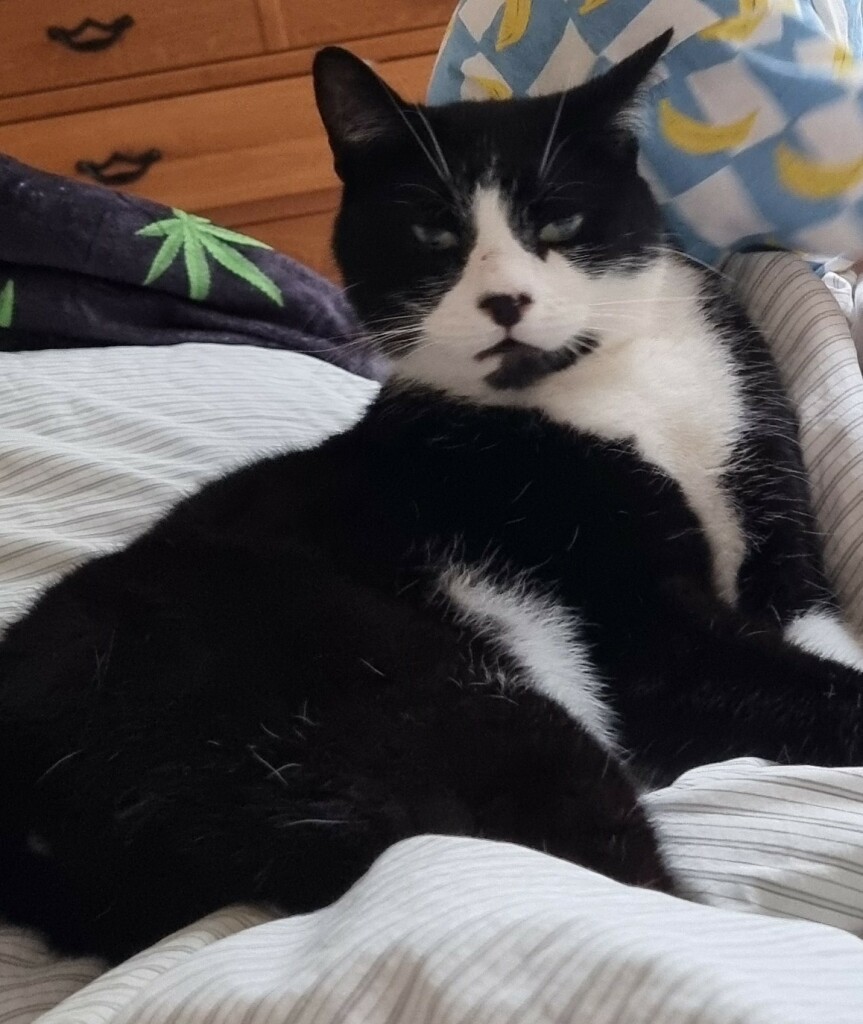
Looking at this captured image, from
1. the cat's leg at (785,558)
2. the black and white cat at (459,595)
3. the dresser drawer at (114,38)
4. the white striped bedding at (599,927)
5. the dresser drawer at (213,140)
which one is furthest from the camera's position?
the dresser drawer at (213,140)

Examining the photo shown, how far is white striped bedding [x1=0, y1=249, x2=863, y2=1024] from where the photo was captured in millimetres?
354

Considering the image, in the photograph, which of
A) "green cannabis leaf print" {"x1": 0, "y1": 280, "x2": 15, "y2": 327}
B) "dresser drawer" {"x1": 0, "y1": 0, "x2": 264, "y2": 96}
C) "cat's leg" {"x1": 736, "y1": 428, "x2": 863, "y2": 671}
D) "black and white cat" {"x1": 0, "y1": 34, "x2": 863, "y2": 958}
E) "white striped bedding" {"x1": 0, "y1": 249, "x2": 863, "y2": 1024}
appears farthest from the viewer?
"dresser drawer" {"x1": 0, "y1": 0, "x2": 264, "y2": 96}

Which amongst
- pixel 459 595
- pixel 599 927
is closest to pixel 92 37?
pixel 459 595

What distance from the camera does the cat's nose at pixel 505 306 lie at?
2.67 ft

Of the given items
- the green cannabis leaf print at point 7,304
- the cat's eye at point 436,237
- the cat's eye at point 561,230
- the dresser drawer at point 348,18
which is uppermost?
the dresser drawer at point 348,18

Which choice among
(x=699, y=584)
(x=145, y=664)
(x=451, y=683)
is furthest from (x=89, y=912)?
(x=699, y=584)

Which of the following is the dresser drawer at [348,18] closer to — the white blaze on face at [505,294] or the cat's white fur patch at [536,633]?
the white blaze on face at [505,294]

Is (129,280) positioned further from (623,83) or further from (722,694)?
(722,694)

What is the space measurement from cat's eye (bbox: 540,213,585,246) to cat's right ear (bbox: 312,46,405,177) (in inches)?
7.1

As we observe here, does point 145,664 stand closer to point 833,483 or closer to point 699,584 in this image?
point 699,584

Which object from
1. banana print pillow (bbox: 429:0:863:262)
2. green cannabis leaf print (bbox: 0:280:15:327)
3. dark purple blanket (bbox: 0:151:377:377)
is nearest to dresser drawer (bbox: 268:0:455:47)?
dark purple blanket (bbox: 0:151:377:377)

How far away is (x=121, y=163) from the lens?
228 cm

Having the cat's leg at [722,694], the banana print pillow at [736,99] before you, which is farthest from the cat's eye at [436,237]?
the cat's leg at [722,694]

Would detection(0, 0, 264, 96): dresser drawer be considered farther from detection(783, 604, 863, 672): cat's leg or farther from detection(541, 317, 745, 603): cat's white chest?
detection(783, 604, 863, 672): cat's leg
